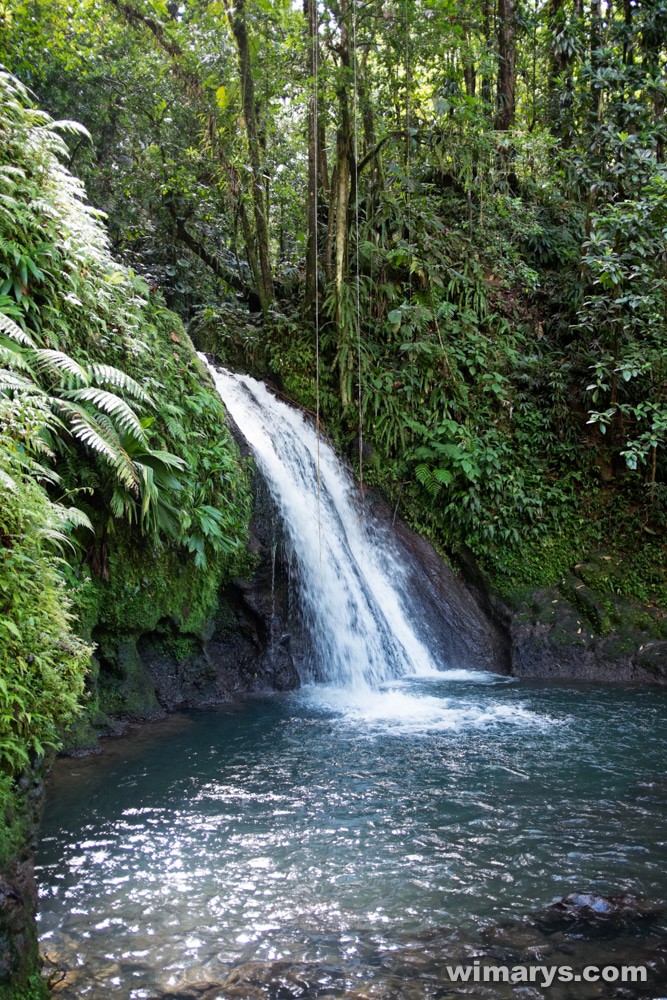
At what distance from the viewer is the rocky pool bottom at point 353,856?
3.43m

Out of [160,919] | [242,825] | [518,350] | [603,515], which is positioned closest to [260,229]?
[518,350]

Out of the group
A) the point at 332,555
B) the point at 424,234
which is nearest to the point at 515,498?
the point at 332,555

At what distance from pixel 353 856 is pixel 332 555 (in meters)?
4.97

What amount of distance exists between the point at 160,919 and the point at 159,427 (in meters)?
4.52

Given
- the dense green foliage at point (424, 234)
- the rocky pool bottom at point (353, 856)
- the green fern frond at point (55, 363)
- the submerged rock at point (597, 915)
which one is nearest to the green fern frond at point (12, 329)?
the green fern frond at point (55, 363)

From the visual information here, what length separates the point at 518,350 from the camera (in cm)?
1196

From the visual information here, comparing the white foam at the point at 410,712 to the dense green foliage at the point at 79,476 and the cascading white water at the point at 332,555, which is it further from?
the dense green foliage at the point at 79,476

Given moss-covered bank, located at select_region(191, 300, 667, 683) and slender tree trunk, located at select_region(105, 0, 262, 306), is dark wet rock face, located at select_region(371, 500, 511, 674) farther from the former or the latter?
slender tree trunk, located at select_region(105, 0, 262, 306)

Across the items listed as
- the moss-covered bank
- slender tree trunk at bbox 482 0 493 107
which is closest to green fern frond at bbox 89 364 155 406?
the moss-covered bank

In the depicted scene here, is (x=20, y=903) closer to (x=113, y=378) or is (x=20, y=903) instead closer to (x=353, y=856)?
(x=353, y=856)

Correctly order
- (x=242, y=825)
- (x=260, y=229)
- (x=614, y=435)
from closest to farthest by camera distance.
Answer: (x=242, y=825), (x=614, y=435), (x=260, y=229)

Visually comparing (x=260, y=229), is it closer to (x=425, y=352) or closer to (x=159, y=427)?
(x=425, y=352)

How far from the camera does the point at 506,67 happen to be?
14453 millimetres

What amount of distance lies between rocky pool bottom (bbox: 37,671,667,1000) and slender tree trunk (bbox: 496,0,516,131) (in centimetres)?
1226
